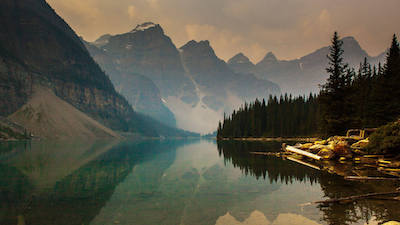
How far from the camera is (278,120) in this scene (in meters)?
126

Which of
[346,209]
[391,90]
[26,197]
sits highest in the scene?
[391,90]

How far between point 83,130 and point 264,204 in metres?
202

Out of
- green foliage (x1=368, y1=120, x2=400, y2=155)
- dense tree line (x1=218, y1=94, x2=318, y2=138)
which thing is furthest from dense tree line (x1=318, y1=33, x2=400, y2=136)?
dense tree line (x1=218, y1=94, x2=318, y2=138)

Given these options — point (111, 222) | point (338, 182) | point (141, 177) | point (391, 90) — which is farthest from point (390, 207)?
point (391, 90)

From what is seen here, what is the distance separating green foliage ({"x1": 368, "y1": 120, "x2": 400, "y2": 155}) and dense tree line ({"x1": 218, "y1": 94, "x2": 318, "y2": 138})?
79319mm

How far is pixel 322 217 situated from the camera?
35.5 ft

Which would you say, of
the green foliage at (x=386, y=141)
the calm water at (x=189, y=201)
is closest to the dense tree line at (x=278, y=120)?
the green foliage at (x=386, y=141)

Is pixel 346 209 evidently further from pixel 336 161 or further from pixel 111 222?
pixel 336 161

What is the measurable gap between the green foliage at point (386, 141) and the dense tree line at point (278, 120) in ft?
260

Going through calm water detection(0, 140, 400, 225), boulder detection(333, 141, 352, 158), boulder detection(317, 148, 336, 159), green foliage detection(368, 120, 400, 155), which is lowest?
calm water detection(0, 140, 400, 225)

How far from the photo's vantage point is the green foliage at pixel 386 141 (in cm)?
2314

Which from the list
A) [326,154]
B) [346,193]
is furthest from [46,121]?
[346,193]

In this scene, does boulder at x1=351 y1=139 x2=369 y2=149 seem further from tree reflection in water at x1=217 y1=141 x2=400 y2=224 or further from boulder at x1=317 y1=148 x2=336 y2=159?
tree reflection in water at x1=217 y1=141 x2=400 y2=224

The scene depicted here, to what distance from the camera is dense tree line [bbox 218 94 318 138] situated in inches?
4375
